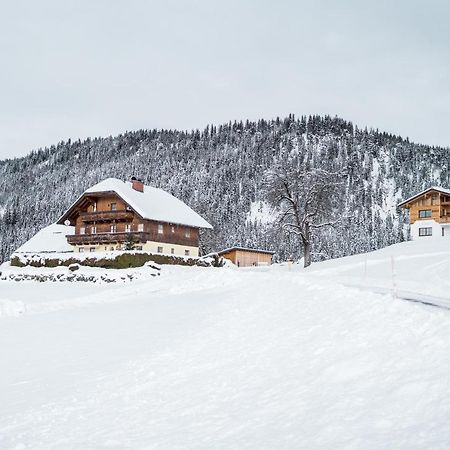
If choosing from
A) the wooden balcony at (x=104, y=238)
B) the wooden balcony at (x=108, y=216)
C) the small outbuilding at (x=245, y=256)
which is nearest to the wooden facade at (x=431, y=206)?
the small outbuilding at (x=245, y=256)

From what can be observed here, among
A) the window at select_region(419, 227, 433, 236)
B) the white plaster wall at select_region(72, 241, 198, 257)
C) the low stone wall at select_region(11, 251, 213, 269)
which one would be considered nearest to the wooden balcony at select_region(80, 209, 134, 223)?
the white plaster wall at select_region(72, 241, 198, 257)

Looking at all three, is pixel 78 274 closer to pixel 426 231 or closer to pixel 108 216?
pixel 108 216

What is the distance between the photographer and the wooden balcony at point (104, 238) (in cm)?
5797

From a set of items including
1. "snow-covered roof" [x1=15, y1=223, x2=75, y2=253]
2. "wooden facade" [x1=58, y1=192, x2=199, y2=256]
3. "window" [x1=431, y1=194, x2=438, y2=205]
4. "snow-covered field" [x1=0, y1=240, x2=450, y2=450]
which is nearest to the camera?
"snow-covered field" [x1=0, y1=240, x2=450, y2=450]

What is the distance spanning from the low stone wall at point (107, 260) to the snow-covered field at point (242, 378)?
2802cm

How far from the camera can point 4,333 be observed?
19500 mm

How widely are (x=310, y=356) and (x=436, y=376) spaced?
353 centimetres

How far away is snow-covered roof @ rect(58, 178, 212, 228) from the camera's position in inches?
2317

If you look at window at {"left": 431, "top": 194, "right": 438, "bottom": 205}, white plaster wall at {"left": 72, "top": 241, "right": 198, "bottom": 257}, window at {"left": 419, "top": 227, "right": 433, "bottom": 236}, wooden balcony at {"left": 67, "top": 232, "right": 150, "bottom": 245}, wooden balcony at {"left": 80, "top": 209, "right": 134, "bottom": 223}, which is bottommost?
white plaster wall at {"left": 72, "top": 241, "right": 198, "bottom": 257}

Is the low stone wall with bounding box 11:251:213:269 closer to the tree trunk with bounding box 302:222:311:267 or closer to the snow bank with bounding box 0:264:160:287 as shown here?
the snow bank with bounding box 0:264:160:287

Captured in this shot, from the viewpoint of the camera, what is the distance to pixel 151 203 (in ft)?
205

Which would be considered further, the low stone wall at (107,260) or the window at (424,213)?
the window at (424,213)

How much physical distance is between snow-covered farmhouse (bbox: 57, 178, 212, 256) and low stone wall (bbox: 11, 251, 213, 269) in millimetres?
5804

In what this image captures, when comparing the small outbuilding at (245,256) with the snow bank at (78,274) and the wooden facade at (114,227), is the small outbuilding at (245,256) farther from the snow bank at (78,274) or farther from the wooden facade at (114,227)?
the snow bank at (78,274)
